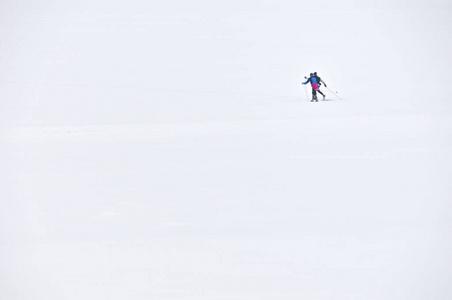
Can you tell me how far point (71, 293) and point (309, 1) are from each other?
119 feet

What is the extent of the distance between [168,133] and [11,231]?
5.82 meters

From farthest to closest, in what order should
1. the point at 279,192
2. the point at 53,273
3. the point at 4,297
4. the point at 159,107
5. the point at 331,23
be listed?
the point at 331,23
the point at 159,107
the point at 279,192
the point at 53,273
the point at 4,297

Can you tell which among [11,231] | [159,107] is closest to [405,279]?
[11,231]

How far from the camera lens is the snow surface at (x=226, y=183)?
204 inches

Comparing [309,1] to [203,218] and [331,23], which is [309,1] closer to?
[331,23]

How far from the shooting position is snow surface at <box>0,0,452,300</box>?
5191 millimetres

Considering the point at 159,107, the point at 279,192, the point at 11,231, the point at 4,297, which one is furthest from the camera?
the point at 159,107

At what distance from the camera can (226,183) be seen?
7.98 metres

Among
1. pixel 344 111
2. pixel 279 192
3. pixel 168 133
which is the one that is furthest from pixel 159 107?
pixel 279 192

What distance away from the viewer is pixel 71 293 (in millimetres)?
4941

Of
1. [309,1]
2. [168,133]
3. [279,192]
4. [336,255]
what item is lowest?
[336,255]

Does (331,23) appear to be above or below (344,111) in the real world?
above

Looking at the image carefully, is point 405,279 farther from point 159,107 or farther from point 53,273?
point 159,107

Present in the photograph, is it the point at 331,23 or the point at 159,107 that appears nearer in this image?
the point at 159,107
